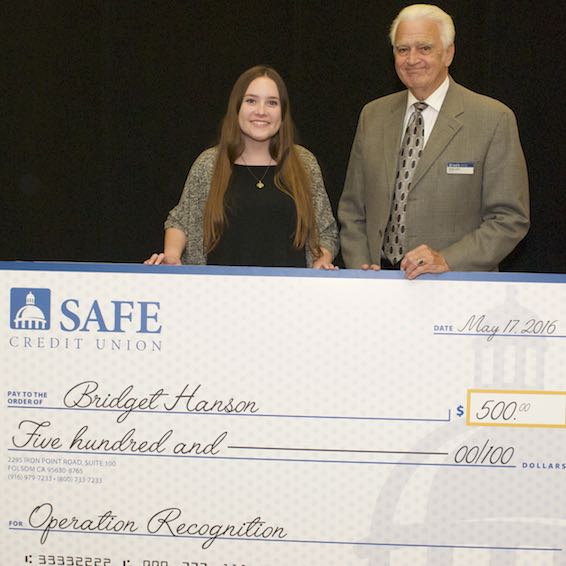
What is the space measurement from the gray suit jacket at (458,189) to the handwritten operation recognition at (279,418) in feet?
1.39

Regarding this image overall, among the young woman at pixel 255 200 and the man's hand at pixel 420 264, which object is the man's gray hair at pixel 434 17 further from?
the man's hand at pixel 420 264

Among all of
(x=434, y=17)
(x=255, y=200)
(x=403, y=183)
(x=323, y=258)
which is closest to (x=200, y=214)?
(x=255, y=200)

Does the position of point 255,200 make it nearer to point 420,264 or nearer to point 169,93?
point 420,264

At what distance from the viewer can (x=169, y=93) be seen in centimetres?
459

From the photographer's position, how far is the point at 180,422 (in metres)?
2.39

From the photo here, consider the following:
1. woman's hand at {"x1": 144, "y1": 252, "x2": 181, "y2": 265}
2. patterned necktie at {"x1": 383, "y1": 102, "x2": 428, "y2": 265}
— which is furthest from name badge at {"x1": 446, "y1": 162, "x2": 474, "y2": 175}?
woman's hand at {"x1": 144, "y1": 252, "x2": 181, "y2": 265}

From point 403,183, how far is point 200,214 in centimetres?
78

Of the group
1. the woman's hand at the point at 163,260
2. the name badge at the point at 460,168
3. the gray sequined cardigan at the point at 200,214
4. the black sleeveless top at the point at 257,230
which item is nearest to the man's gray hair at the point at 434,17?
the name badge at the point at 460,168

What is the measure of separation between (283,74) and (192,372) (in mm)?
2599

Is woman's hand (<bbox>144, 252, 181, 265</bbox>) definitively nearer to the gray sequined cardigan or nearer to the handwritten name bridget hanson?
the gray sequined cardigan

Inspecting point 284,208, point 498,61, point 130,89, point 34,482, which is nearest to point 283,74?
point 130,89

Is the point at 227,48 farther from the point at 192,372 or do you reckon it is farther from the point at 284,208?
the point at 192,372

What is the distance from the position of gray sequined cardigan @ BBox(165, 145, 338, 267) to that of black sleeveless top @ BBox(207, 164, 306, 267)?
0.08m

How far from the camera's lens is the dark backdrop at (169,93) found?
4.39 meters
